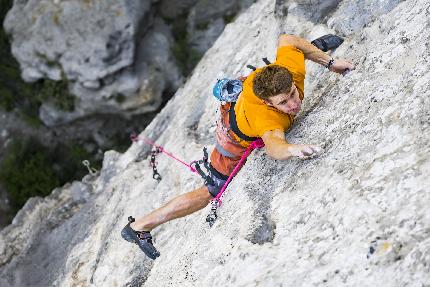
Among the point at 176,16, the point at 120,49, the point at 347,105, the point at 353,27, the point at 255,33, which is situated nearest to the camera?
the point at 347,105

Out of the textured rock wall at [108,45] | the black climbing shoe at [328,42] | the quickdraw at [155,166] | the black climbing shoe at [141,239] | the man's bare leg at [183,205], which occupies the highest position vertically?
the black climbing shoe at [328,42]

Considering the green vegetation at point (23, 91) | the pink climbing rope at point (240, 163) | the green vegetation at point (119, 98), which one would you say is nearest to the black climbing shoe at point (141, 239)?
the pink climbing rope at point (240, 163)

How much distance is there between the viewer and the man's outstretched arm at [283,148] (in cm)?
470

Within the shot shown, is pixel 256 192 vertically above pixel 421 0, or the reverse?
pixel 421 0

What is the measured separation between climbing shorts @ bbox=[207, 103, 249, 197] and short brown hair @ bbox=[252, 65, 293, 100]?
0.98m

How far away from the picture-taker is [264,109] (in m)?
5.13

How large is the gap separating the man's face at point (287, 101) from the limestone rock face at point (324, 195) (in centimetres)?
52

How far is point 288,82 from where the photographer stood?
15.7 feet

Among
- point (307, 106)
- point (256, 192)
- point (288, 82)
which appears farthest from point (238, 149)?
point (288, 82)

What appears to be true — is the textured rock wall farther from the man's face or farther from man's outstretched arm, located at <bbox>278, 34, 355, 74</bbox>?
the man's face

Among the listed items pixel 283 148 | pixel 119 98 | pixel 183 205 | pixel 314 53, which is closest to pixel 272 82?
pixel 283 148

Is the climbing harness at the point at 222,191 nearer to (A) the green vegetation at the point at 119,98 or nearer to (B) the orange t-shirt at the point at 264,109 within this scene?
(B) the orange t-shirt at the point at 264,109

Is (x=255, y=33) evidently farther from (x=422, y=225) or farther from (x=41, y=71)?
(x=41, y=71)

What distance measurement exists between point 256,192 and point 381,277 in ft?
6.65
